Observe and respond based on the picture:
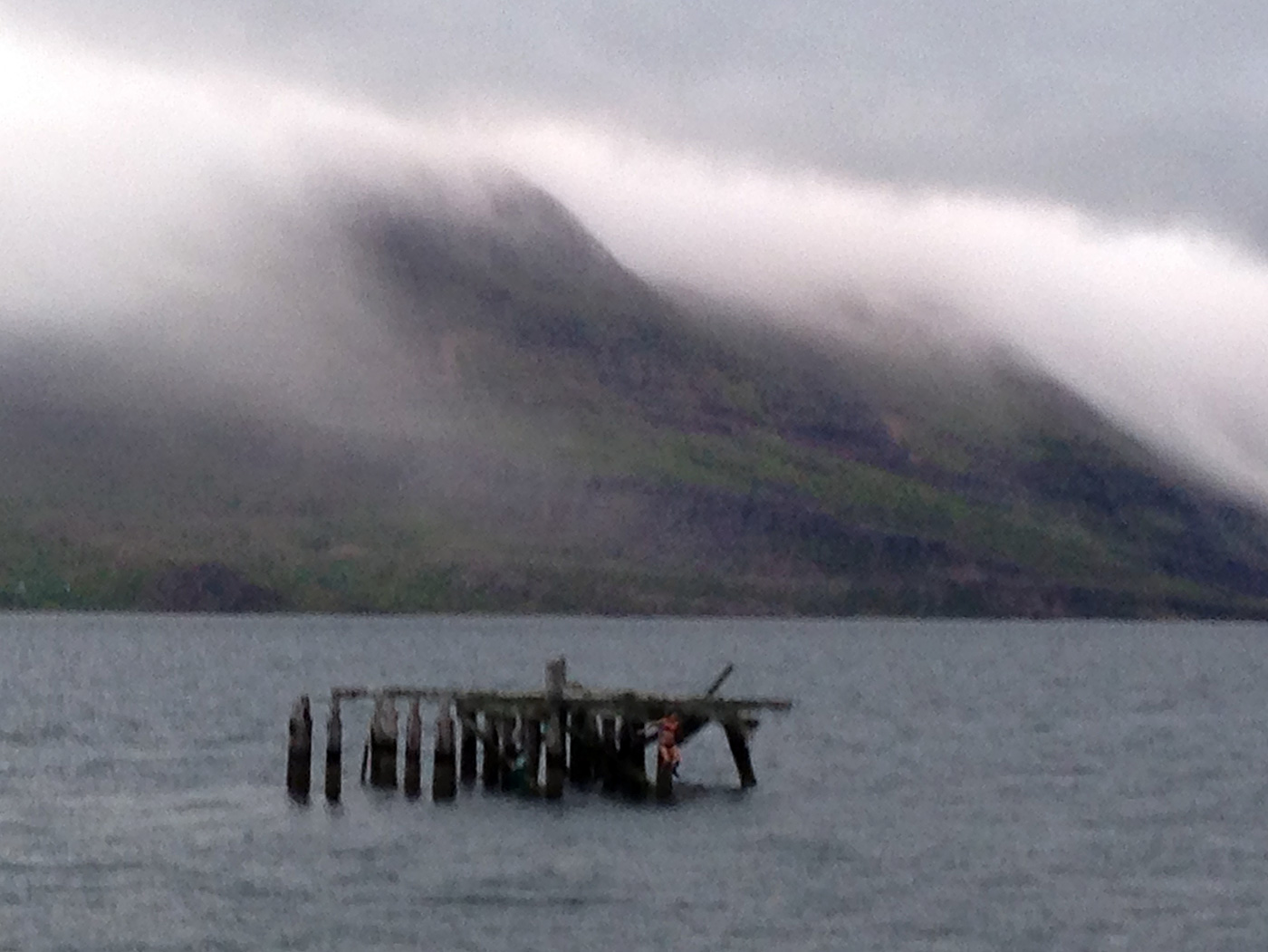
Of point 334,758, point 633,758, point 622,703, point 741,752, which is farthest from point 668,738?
point 334,758

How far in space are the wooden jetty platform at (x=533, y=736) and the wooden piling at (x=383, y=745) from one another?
25 millimetres

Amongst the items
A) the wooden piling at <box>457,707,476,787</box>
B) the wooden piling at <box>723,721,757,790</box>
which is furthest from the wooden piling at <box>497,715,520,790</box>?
the wooden piling at <box>723,721,757,790</box>

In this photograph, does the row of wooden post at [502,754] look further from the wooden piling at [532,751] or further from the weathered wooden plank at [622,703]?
the weathered wooden plank at [622,703]

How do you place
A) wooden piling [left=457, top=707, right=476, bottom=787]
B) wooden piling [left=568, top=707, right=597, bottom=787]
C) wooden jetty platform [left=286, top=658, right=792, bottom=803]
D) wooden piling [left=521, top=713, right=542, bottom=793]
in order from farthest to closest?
wooden piling [left=568, top=707, right=597, bottom=787]
wooden piling [left=457, top=707, right=476, bottom=787]
wooden piling [left=521, top=713, right=542, bottom=793]
wooden jetty platform [left=286, top=658, right=792, bottom=803]

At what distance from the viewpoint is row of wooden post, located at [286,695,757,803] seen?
60719 mm

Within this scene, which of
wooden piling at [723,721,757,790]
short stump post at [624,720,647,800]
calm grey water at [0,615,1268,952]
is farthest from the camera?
wooden piling at [723,721,757,790]

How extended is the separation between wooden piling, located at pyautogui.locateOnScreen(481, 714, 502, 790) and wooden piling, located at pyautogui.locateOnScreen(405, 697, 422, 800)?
2.74 metres

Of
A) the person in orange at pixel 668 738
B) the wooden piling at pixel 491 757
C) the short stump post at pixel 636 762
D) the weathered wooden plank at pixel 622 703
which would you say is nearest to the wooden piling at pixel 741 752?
the weathered wooden plank at pixel 622 703

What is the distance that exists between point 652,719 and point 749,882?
12289mm

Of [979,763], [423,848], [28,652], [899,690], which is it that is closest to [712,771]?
[979,763]

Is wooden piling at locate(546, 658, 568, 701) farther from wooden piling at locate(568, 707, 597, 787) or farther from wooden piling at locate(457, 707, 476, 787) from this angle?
wooden piling at locate(457, 707, 476, 787)

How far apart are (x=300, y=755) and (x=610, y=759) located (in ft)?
28.3

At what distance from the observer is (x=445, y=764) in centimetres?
6059

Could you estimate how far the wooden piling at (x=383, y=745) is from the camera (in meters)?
61.8
